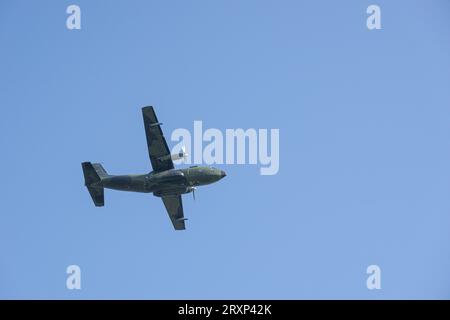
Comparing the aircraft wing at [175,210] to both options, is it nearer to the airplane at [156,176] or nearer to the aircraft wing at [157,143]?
the airplane at [156,176]

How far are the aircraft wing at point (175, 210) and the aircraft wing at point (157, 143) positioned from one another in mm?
6060

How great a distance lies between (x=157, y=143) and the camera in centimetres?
7425

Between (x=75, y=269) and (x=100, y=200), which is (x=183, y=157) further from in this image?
(x=75, y=269)

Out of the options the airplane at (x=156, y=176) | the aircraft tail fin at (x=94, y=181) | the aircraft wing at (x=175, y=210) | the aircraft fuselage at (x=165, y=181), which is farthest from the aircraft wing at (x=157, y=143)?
the aircraft wing at (x=175, y=210)

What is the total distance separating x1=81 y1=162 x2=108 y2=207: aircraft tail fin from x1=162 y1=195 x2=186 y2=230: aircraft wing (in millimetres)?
6420

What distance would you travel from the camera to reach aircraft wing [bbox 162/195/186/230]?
79.5 m

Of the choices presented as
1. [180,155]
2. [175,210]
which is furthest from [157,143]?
[175,210]

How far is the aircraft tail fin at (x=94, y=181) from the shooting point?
75.7 metres

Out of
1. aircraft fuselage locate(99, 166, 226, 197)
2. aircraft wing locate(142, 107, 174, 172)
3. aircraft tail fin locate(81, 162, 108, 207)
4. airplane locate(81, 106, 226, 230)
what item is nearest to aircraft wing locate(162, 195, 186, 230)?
airplane locate(81, 106, 226, 230)
